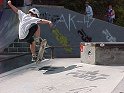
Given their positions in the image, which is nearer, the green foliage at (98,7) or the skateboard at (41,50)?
the skateboard at (41,50)

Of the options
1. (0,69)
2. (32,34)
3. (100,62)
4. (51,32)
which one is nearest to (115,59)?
(100,62)

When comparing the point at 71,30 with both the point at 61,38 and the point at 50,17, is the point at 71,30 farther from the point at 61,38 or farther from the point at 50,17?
the point at 50,17

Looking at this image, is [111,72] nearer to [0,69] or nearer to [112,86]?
[112,86]

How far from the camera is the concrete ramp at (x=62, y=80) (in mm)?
6785

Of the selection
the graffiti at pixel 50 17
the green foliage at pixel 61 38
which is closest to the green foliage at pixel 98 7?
the graffiti at pixel 50 17

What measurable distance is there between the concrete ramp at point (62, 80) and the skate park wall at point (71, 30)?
704cm

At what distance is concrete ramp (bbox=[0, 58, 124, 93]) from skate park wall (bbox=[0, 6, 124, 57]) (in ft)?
23.1

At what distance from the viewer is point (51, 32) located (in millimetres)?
16562

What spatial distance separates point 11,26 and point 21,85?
6.82 m

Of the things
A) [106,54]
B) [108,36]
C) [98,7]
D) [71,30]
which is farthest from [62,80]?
[98,7]

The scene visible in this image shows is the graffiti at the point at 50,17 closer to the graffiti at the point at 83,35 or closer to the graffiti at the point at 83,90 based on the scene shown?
the graffiti at the point at 83,35

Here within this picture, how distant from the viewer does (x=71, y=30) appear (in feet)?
55.6

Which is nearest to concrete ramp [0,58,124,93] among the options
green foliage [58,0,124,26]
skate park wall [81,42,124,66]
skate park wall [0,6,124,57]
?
skate park wall [81,42,124,66]

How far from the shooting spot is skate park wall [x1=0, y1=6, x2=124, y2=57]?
652 inches
